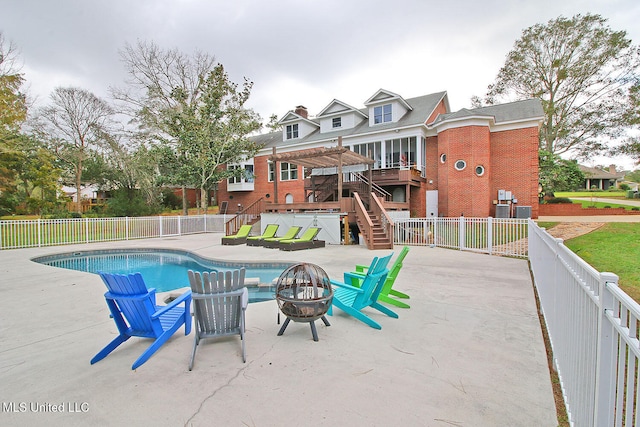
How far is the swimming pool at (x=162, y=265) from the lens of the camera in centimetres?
802

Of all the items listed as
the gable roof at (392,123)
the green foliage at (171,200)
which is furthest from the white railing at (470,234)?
the green foliage at (171,200)

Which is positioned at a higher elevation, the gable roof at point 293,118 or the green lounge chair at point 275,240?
the gable roof at point 293,118

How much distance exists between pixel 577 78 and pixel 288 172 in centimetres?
2250

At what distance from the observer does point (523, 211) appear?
17.1 meters

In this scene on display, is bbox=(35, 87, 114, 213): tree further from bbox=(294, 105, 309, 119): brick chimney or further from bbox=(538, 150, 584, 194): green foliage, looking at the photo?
bbox=(538, 150, 584, 194): green foliage

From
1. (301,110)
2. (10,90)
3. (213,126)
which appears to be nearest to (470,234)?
(213,126)

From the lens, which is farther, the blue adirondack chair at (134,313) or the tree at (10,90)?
the tree at (10,90)

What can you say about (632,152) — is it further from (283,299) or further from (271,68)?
(283,299)

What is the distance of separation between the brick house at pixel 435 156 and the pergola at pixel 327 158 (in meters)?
0.13

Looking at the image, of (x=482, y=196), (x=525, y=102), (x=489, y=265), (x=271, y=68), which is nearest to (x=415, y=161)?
(x=482, y=196)

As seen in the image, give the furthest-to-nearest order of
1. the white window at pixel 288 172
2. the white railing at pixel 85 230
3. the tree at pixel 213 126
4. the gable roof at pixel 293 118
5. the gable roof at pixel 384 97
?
the white window at pixel 288 172, the gable roof at pixel 293 118, the tree at pixel 213 126, the gable roof at pixel 384 97, the white railing at pixel 85 230

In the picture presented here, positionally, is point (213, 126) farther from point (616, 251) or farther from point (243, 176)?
point (616, 251)

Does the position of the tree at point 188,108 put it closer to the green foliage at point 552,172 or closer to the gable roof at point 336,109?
the gable roof at point 336,109

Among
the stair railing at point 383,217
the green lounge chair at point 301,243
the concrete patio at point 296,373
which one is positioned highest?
the stair railing at point 383,217
